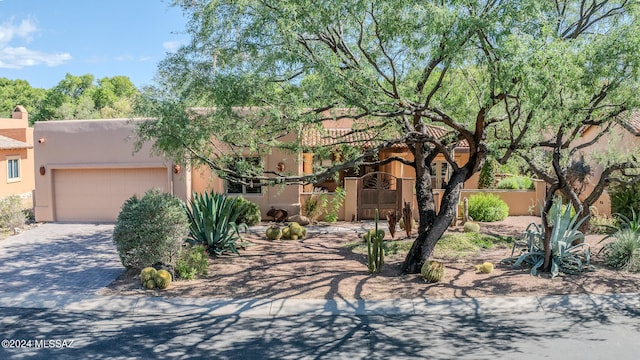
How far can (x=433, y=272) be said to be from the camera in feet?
34.6

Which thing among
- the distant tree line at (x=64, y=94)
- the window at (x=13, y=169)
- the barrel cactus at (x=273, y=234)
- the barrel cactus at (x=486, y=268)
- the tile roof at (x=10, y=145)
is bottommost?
the barrel cactus at (x=486, y=268)

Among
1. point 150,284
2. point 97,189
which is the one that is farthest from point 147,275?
point 97,189

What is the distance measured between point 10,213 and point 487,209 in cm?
1699

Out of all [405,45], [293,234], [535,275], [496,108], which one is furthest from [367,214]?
[405,45]

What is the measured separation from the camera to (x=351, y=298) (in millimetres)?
9781

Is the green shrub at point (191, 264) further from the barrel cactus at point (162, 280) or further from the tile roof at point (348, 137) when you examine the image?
the tile roof at point (348, 137)

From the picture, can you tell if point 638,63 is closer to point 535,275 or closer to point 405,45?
point 405,45

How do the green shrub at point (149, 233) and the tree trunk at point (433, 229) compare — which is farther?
the tree trunk at point (433, 229)

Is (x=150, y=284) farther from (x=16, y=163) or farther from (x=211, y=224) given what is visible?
(x=16, y=163)

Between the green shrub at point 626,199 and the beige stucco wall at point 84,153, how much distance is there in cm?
1506

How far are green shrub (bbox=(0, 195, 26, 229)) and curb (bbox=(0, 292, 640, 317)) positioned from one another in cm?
922

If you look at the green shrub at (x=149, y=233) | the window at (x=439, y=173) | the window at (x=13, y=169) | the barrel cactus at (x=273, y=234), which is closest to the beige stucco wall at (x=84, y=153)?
the barrel cactus at (x=273, y=234)

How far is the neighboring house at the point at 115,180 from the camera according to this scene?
19.5m

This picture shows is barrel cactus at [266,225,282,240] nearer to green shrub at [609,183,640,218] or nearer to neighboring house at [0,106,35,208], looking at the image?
green shrub at [609,183,640,218]
